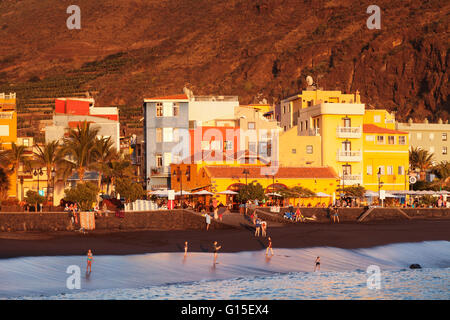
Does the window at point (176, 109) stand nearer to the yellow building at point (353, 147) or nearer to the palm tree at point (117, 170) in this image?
the palm tree at point (117, 170)

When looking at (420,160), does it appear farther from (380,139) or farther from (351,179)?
(351,179)

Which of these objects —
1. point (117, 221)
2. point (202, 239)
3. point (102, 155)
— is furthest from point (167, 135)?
point (202, 239)

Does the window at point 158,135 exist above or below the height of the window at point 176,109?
below

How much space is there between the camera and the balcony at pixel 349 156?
280 ft

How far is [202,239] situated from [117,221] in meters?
9.56

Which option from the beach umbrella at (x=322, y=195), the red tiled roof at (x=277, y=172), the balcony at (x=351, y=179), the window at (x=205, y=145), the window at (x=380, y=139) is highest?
the window at (x=380, y=139)

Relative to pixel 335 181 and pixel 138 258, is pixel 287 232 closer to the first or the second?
pixel 138 258

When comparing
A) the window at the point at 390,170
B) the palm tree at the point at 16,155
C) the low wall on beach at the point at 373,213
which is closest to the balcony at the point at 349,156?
the window at the point at 390,170

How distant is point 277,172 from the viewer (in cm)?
7731

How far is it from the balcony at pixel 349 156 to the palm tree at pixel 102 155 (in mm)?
24816

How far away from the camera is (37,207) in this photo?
6969 centimetres

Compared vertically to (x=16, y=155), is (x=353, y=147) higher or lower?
higher

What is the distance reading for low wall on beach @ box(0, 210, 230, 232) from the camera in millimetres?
59062

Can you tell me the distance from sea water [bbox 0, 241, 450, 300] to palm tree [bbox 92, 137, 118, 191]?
33359 mm
